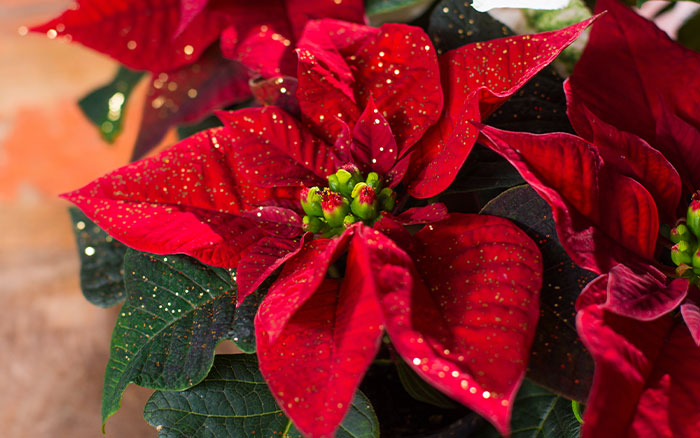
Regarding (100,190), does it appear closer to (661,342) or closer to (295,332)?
(295,332)

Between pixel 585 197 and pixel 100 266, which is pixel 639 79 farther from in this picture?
pixel 100 266

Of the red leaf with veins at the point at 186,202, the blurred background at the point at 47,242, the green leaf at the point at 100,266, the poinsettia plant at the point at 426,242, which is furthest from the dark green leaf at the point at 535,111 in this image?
the blurred background at the point at 47,242

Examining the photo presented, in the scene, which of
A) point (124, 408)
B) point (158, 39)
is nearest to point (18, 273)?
point (124, 408)

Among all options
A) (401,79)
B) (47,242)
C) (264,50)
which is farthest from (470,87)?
(47,242)

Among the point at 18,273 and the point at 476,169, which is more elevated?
the point at 476,169

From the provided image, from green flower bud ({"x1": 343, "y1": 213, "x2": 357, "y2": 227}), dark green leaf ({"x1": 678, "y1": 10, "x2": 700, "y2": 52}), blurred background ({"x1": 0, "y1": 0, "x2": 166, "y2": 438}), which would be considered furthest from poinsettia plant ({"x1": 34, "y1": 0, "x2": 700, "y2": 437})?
blurred background ({"x1": 0, "y1": 0, "x2": 166, "y2": 438})

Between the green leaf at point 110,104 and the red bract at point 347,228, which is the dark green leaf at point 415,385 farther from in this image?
the green leaf at point 110,104
